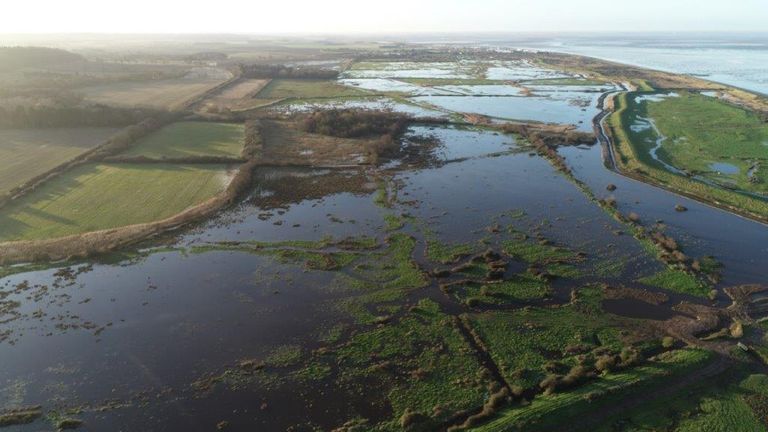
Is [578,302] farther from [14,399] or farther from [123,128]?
[123,128]

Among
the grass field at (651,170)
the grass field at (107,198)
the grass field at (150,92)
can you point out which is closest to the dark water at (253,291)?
the grass field at (651,170)

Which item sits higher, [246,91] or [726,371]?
[246,91]

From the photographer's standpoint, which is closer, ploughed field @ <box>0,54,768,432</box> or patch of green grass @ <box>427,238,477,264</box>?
ploughed field @ <box>0,54,768,432</box>

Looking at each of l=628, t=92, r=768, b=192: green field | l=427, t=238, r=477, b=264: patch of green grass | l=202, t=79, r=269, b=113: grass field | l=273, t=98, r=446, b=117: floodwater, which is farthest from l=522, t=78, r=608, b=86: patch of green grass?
l=427, t=238, r=477, b=264: patch of green grass

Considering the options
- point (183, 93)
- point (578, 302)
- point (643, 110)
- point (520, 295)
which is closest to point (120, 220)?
point (520, 295)

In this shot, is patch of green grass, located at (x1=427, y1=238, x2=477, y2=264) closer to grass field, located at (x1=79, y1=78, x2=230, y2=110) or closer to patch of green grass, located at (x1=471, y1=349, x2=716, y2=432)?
patch of green grass, located at (x1=471, y1=349, x2=716, y2=432)

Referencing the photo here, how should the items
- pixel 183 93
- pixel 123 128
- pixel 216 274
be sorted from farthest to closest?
pixel 183 93, pixel 123 128, pixel 216 274
